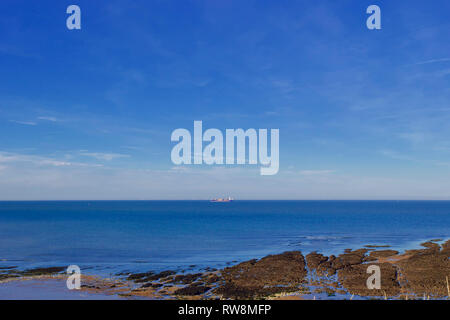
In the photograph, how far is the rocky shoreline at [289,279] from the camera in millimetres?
24719

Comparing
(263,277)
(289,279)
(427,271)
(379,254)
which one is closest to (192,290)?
(263,277)

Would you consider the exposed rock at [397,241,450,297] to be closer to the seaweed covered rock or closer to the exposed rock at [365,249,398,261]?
the exposed rock at [365,249,398,261]

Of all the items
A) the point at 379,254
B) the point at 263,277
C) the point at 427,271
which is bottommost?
the point at 379,254

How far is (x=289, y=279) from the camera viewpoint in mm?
29844

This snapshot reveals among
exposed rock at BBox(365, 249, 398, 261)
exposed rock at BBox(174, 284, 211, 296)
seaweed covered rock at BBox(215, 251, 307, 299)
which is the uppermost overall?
exposed rock at BBox(174, 284, 211, 296)

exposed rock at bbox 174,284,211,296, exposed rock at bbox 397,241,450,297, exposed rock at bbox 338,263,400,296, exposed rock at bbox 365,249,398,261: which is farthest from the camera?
exposed rock at bbox 365,249,398,261

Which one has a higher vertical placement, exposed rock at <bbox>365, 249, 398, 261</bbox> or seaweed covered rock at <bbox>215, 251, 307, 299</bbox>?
seaweed covered rock at <bbox>215, 251, 307, 299</bbox>

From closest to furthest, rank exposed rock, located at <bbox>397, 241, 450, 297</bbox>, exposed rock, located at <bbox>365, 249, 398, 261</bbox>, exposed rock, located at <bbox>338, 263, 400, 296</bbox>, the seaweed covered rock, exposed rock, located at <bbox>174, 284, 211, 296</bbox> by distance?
exposed rock, located at <bbox>338, 263, 400, 296</bbox> < exposed rock, located at <bbox>397, 241, 450, 297</bbox> < exposed rock, located at <bbox>174, 284, 211, 296</bbox> < the seaweed covered rock < exposed rock, located at <bbox>365, 249, 398, 261</bbox>

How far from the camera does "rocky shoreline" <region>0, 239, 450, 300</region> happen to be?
24719mm

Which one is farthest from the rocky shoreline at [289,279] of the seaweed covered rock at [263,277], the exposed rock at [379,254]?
the exposed rock at [379,254]

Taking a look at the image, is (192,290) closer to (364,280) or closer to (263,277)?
(263,277)

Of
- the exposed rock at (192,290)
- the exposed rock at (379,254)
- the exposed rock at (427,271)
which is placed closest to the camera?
the exposed rock at (427,271)

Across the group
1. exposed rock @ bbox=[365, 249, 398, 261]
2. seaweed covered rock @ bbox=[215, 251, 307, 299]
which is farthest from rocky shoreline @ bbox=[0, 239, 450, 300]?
exposed rock @ bbox=[365, 249, 398, 261]

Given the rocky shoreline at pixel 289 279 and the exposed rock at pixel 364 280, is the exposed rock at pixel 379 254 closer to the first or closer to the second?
the rocky shoreline at pixel 289 279
